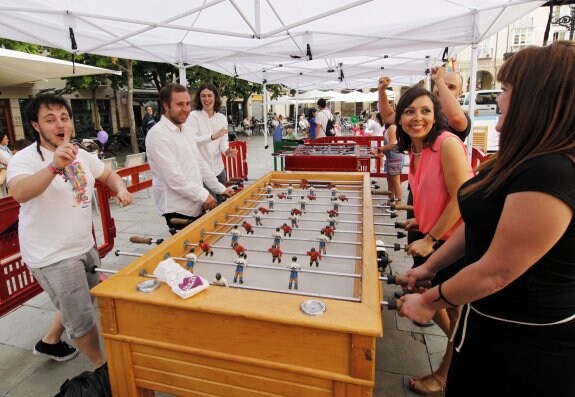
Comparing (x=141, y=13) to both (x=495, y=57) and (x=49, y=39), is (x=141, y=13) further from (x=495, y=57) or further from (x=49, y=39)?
(x=495, y=57)

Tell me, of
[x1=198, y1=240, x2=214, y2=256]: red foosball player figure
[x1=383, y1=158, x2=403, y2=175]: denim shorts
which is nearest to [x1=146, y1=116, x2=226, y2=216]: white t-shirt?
[x1=198, y1=240, x2=214, y2=256]: red foosball player figure

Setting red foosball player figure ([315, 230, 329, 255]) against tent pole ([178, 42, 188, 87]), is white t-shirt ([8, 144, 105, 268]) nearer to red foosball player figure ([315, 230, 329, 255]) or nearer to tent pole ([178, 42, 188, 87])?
red foosball player figure ([315, 230, 329, 255])

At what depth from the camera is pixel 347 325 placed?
118 cm

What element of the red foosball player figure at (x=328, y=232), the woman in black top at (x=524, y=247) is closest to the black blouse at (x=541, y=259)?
→ the woman in black top at (x=524, y=247)

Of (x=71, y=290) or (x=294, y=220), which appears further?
(x=294, y=220)

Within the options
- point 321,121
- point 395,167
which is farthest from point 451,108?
point 321,121

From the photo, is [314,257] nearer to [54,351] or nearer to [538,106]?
[538,106]

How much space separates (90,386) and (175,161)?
6.01ft

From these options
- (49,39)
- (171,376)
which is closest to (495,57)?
(49,39)

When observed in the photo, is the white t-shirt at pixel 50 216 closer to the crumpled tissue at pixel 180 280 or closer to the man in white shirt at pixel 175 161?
the man in white shirt at pixel 175 161

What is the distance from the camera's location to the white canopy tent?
4.54 meters

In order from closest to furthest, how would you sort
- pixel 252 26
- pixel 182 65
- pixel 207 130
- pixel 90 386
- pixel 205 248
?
pixel 90 386, pixel 205 248, pixel 252 26, pixel 207 130, pixel 182 65

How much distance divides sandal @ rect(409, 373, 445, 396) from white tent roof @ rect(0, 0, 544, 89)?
394cm

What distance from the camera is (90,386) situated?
1.67m
